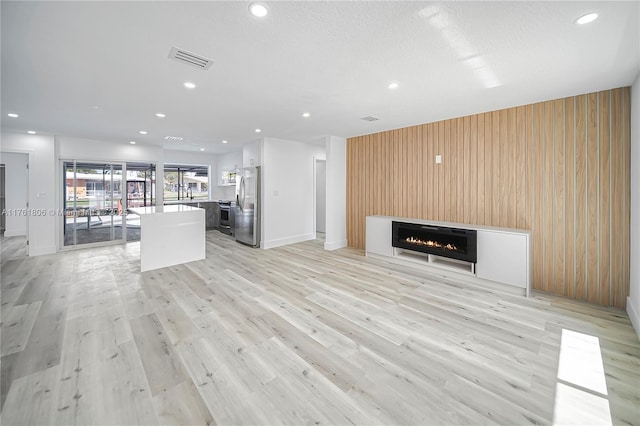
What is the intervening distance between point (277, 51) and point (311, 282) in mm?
2889

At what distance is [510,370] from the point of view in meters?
1.95

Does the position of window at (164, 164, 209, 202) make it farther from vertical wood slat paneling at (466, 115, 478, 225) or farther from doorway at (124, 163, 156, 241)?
vertical wood slat paneling at (466, 115, 478, 225)

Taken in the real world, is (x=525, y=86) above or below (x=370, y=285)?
above

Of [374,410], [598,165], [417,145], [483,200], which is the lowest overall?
[374,410]

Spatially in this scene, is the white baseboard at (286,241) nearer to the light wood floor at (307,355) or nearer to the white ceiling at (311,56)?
the light wood floor at (307,355)

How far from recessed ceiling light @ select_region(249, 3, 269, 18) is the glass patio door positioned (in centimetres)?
650

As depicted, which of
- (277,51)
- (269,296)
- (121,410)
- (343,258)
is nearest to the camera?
(121,410)

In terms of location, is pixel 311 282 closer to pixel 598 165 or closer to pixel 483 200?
pixel 483 200

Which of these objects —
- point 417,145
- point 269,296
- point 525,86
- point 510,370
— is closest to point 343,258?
point 269,296

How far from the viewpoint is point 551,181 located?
3.46 meters

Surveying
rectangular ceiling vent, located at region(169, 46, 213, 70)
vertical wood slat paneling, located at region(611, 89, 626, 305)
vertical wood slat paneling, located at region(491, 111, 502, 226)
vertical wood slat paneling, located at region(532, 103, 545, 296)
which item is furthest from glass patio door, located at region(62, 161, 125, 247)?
vertical wood slat paneling, located at region(611, 89, 626, 305)

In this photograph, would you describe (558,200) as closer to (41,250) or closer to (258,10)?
(258,10)

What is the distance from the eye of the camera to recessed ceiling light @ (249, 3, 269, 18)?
172 centimetres

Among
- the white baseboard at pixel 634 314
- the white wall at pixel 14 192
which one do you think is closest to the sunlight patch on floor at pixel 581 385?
the white baseboard at pixel 634 314
